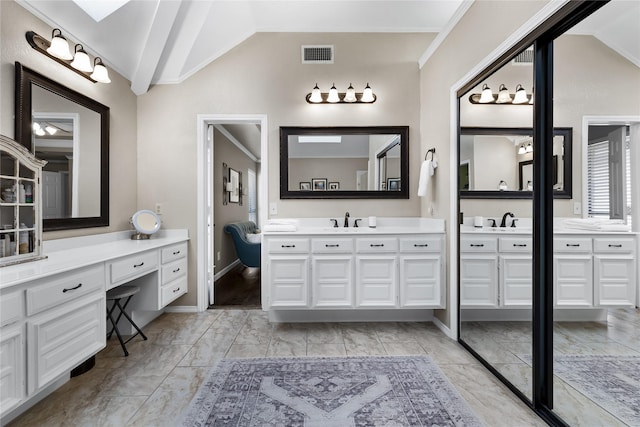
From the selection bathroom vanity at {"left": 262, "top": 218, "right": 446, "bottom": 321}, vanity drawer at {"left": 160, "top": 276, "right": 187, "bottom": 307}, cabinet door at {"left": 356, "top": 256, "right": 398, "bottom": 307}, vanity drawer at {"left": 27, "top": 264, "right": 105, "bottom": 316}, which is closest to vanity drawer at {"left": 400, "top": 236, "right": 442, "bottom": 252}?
bathroom vanity at {"left": 262, "top": 218, "right": 446, "bottom": 321}

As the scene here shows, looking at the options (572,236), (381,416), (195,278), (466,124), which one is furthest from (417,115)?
(195,278)

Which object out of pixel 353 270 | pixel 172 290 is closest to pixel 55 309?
pixel 172 290

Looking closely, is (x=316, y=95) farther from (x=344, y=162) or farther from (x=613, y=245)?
(x=613, y=245)

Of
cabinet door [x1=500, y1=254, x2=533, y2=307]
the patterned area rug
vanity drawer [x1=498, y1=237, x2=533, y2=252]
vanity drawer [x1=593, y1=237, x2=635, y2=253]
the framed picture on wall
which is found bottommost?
the patterned area rug

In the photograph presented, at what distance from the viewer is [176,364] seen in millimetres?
2133

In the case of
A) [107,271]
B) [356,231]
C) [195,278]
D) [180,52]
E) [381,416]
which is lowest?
[381,416]

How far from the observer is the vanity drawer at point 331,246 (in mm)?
2664

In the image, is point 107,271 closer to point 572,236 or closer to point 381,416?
point 381,416

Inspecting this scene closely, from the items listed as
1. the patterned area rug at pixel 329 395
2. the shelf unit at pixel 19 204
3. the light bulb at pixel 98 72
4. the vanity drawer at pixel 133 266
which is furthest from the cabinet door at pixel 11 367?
the light bulb at pixel 98 72

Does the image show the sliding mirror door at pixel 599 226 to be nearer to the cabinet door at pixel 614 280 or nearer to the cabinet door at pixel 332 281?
the cabinet door at pixel 614 280

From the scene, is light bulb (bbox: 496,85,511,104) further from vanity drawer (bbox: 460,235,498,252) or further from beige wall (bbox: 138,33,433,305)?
beige wall (bbox: 138,33,433,305)

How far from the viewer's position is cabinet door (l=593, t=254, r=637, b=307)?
1.27 m

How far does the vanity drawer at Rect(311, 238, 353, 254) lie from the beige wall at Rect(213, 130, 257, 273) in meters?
2.52

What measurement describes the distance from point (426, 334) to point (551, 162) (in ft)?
5.79
